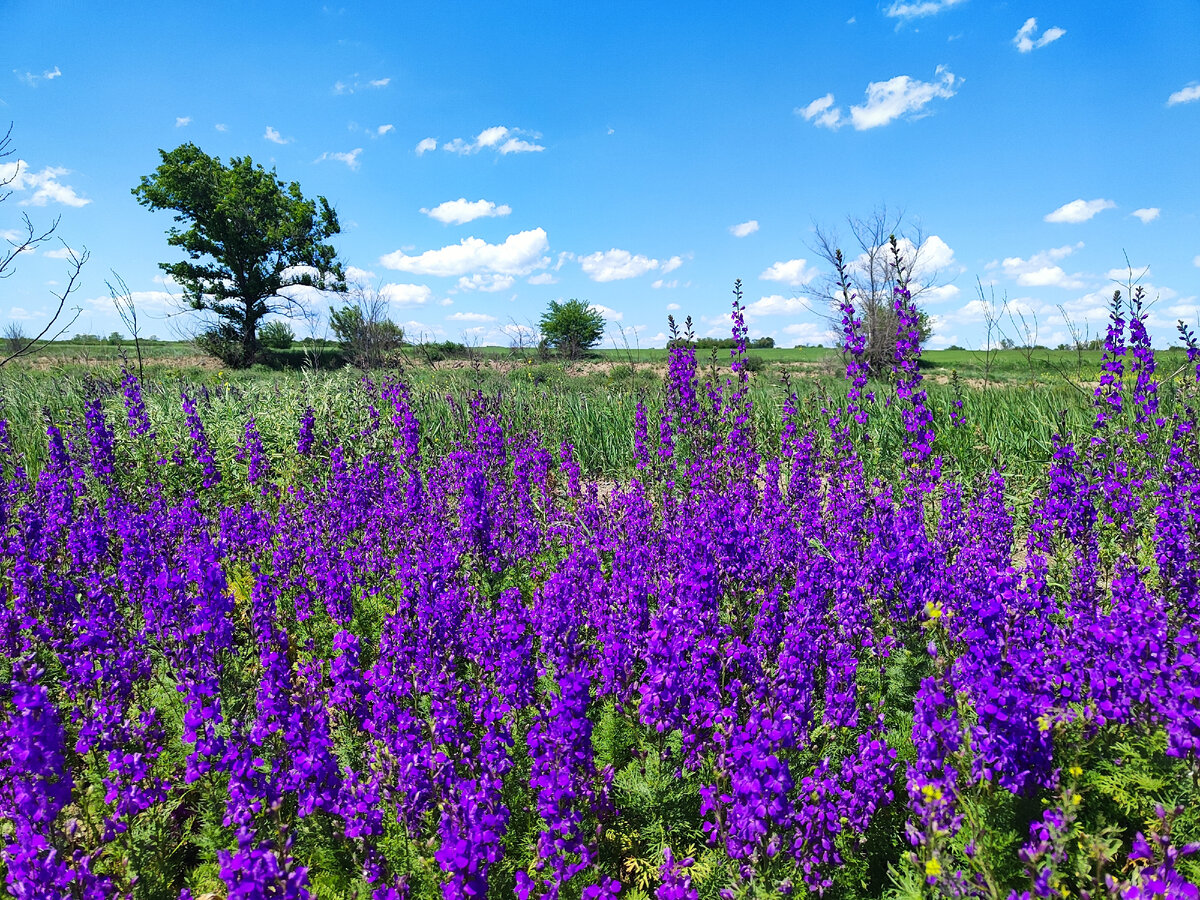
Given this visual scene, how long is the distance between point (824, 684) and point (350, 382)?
12320 millimetres

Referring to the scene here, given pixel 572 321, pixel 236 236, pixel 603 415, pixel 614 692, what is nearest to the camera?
pixel 614 692

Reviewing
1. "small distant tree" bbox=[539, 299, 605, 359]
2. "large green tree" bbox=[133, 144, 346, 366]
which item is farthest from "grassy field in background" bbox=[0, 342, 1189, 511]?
"small distant tree" bbox=[539, 299, 605, 359]

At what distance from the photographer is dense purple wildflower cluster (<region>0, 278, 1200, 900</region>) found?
223 cm

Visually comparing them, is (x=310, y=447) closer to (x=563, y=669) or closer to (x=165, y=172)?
(x=563, y=669)

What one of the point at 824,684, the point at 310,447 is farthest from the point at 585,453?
the point at 824,684

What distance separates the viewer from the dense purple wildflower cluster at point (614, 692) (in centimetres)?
223

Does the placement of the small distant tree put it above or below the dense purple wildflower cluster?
above

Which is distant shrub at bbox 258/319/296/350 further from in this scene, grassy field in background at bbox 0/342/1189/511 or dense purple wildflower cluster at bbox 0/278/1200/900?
dense purple wildflower cluster at bbox 0/278/1200/900

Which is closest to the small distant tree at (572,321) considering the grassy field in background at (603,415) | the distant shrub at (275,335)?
the distant shrub at (275,335)

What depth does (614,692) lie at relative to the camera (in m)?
3.20

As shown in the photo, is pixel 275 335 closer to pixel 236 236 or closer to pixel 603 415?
pixel 236 236

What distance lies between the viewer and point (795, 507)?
546 cm

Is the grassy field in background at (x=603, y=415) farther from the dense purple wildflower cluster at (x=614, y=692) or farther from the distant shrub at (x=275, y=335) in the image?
the distant shrub at (x=275, y=335)

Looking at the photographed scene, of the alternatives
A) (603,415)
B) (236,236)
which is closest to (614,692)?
(603,415)
